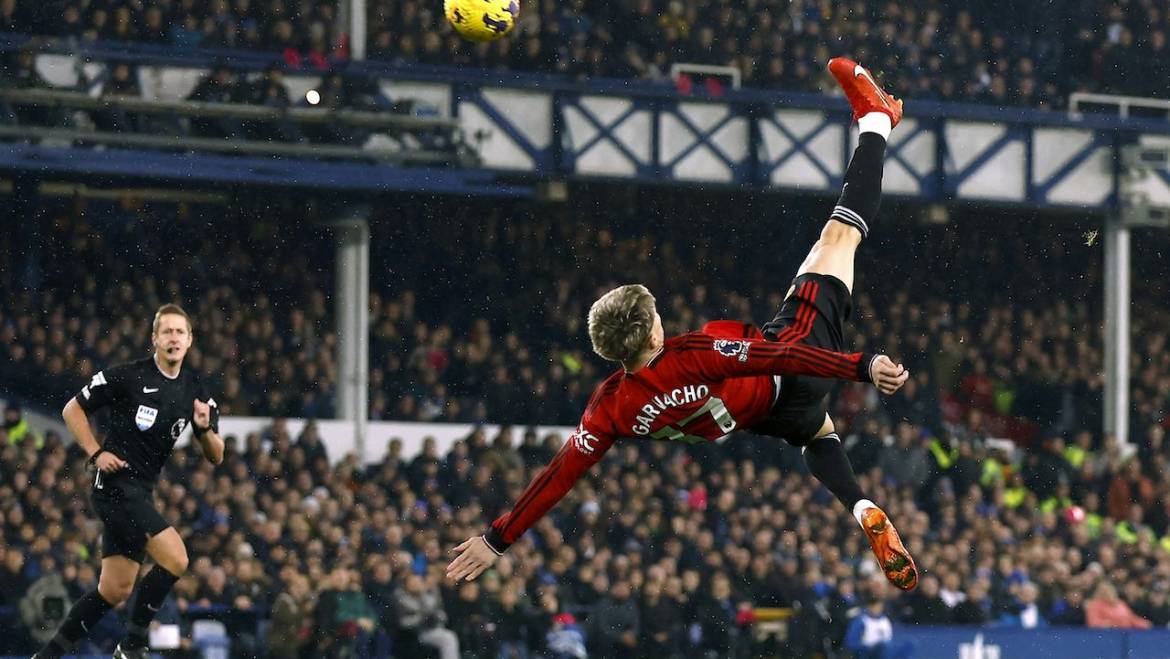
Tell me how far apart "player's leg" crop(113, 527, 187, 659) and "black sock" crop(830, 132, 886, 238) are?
4087 millimetres

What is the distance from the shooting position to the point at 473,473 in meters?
19.0

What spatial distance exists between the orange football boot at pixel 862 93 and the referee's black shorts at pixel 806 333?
1281 mm

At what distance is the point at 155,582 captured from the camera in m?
11.3

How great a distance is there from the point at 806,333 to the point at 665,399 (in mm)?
856

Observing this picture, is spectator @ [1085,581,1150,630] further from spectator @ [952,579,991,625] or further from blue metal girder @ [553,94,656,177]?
blue metal girder @ [553,94,656,177]

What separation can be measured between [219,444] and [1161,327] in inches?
721

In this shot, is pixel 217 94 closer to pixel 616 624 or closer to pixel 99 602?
pixel 616 624

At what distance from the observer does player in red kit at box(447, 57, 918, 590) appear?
889 cm

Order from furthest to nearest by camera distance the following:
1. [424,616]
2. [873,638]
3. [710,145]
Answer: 1. [710,145]
2. [873,638]
3. [424,616]

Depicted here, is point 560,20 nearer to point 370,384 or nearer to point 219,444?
point 370,384

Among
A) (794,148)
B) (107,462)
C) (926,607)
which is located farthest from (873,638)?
(107,462)

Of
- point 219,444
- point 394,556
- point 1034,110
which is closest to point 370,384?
point 394,556

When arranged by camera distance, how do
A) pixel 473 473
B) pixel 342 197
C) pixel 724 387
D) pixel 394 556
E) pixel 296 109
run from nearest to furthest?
pixel 724 387 → pixel 394 556 → pixel 473 473 → pixel 296 109 → pixel 342 197

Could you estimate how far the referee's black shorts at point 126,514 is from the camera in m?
11.1
